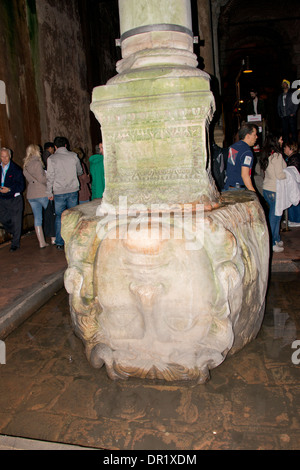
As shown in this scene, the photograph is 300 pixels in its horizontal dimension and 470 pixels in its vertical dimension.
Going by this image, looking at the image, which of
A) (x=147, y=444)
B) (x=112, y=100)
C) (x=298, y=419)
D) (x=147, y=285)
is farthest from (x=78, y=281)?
(x=298, y=419)

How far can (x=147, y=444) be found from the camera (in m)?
1.91

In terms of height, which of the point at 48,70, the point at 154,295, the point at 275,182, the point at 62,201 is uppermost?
the point at 48,70

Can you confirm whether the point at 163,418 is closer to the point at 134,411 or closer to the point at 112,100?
the point at 134,411

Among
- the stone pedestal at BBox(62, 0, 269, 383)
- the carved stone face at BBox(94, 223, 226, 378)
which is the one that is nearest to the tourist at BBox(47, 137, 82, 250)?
the stone pedestal at BBox(62, 0, 269, 383)

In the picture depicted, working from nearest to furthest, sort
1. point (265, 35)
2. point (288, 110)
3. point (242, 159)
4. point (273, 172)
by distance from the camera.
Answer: point (242, 159) < point (273, 172) < point (288, 110) < point (265, 35)

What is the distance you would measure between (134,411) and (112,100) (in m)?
2.19

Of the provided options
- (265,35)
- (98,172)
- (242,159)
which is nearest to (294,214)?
(242,159)

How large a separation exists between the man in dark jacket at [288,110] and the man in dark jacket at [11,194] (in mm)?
6968

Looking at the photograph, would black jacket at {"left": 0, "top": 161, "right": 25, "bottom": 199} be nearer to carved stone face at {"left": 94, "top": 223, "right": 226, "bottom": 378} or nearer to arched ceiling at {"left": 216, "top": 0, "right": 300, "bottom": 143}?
carved stone face at {"left": 94, "top": 223, "right": 226, "bottom": 378}

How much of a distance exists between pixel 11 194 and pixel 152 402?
15.0 feet

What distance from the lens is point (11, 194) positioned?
5.82 meters

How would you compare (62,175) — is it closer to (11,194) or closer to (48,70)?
(11,194)

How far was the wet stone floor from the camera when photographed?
6.37 feet
